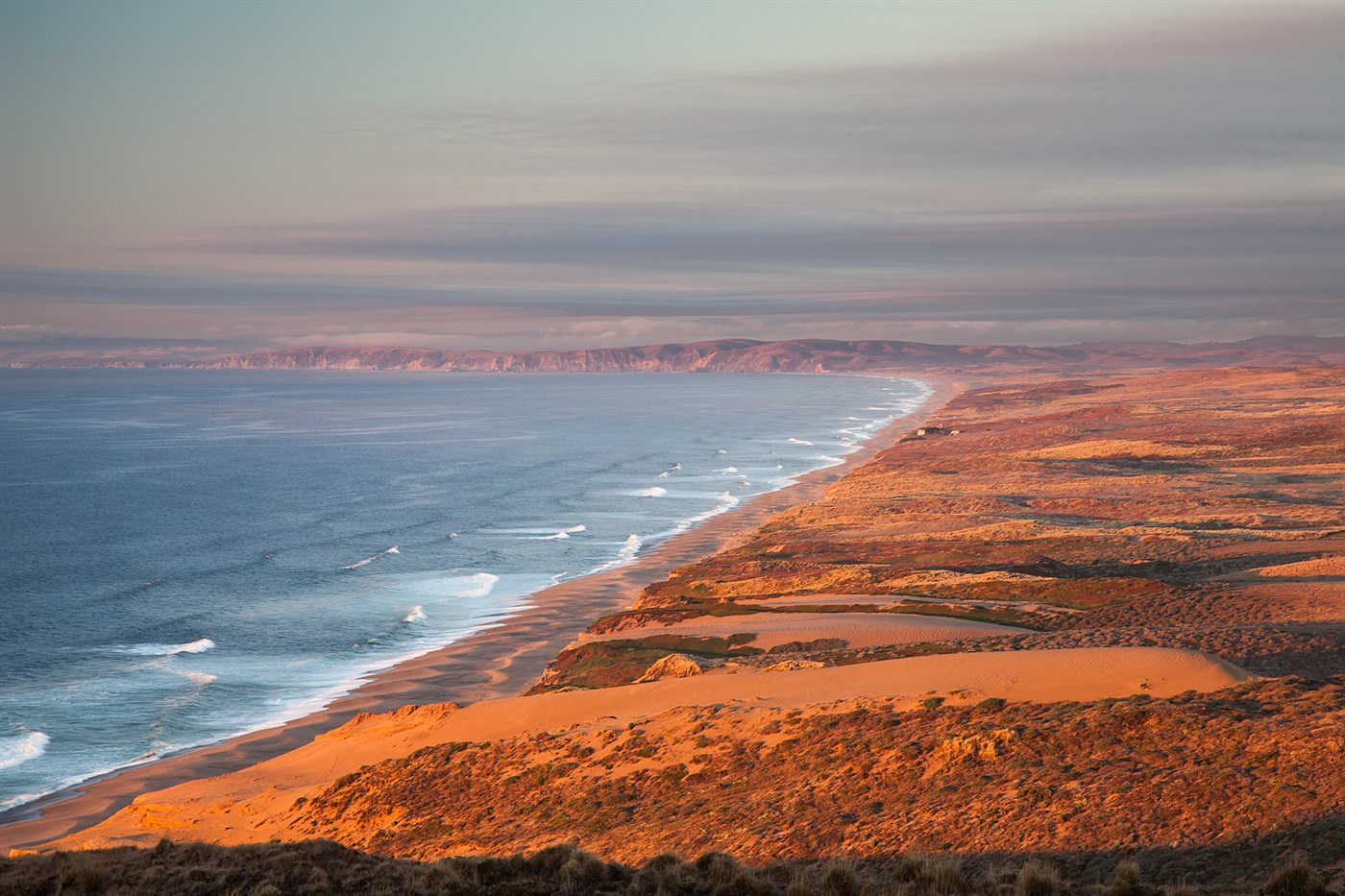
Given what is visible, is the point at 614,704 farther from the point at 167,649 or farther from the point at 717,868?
the point at 167,649

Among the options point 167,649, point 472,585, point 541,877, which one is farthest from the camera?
point 472,585

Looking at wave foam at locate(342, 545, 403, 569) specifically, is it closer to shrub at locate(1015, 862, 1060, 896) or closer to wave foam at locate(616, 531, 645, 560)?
wave foam at locate(616, 531, 645, 560)

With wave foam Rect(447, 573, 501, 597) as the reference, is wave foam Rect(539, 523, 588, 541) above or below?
below

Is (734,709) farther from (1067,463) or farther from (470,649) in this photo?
(1067,463)

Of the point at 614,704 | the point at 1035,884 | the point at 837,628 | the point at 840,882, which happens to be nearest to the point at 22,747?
the point at 614,704

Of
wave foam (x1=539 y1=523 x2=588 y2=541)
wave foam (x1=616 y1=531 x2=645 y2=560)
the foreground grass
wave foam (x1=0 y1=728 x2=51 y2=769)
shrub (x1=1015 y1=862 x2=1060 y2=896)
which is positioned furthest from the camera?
wave foam (x1=539 y1=523 x2=588 y2=541)

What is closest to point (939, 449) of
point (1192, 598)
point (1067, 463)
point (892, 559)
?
point (1067, 463)

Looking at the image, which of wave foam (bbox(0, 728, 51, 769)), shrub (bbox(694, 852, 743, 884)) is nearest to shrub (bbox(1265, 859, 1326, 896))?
shrub (bbox(694, 852, 743, 884))
